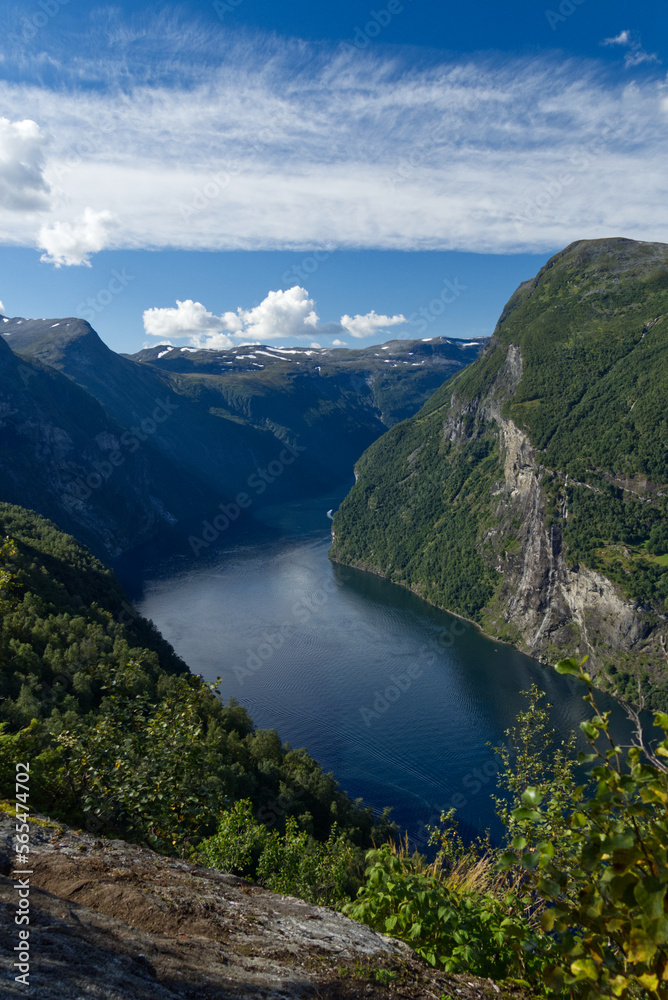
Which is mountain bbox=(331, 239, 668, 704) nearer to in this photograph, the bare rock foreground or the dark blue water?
the dark blue water

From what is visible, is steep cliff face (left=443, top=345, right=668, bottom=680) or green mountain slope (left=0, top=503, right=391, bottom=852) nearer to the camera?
green mountain slope (left=0, top=503, right=391, bottom=852)

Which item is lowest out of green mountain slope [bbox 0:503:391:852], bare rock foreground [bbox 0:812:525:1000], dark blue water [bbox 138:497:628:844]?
dark blue water [bbox 138:497:628:844]

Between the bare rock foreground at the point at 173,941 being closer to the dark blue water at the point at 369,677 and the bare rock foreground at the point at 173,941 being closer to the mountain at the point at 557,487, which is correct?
the dark blue water at the point at 369,677

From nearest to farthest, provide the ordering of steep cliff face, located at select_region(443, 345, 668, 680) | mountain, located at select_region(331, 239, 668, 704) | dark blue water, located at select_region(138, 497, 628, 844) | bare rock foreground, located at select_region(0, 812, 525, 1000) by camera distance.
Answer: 1. bare rock foreground, located at select_region(0, 812, 525, 1000)
2. dark blue water, located at select_region(138, 497, 628, 844)
3. steep cliff face, located at select_region(443, 345, 668, 680)
4. mountain, located at select_region(331, 239, 668, 704)

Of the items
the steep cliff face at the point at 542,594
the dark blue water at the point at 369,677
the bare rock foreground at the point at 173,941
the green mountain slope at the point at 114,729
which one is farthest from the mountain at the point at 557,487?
the bare rock foreground at the point at 173,941

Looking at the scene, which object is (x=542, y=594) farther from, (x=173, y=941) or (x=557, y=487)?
(x=173, y=941)

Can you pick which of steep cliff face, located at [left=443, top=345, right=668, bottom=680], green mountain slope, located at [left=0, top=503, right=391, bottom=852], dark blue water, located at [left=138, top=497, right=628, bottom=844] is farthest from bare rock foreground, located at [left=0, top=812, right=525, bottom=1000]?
steep cliff face, located at [left=443, top=345, right=668, bottom=680]
